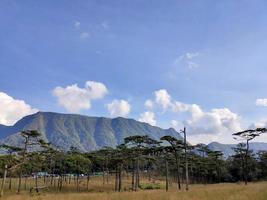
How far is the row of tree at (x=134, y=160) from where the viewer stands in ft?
182

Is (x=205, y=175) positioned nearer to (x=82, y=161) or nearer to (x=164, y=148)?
(x=82, y=161)

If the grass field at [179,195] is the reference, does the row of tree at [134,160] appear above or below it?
above

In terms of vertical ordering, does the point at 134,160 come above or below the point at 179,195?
above

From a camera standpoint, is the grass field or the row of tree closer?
the grass field

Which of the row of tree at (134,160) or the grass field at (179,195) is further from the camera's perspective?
the row of tree at (134,160)

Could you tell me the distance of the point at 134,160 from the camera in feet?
235

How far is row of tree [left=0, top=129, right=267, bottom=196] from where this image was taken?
55.5 meters

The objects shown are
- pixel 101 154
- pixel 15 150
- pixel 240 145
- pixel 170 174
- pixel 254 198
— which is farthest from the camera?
pixel 170 174

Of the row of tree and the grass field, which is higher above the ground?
the row of tree

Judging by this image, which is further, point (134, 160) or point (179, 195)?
point (134, 160)

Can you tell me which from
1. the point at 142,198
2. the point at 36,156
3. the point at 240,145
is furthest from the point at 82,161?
the point at 142,198

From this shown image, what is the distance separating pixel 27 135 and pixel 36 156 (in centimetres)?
456

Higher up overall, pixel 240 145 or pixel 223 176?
pixel 240 145

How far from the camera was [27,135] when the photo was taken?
4997 centimetres
